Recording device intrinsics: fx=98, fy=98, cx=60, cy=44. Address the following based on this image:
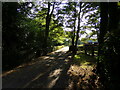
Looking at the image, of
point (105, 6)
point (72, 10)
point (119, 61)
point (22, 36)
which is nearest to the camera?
point (119, 61)

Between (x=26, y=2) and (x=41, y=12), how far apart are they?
455cm

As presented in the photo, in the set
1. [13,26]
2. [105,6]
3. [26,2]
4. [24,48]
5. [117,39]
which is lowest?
[24,48]

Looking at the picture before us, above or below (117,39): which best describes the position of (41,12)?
above

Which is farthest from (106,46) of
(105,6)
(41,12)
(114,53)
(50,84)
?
(41,12)

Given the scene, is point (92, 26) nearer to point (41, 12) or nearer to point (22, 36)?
point (41, 12)

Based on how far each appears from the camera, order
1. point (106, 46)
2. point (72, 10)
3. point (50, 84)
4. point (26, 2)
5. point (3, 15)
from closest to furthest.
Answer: point (106, 46), point (50, 84), point (3, 15), point (26, 2), point (72, 10)

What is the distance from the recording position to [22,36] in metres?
8.83

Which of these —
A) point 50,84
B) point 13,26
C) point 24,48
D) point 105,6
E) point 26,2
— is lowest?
point 50,84

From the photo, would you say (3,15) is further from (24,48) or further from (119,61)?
(119,61)

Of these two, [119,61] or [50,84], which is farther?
[50,84]

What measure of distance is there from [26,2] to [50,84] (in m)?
10.0

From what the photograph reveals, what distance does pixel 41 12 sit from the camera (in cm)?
1545

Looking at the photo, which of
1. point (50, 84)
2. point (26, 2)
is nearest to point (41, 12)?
point (26, 2)

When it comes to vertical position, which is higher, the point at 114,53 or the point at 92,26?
the point at 92,26
